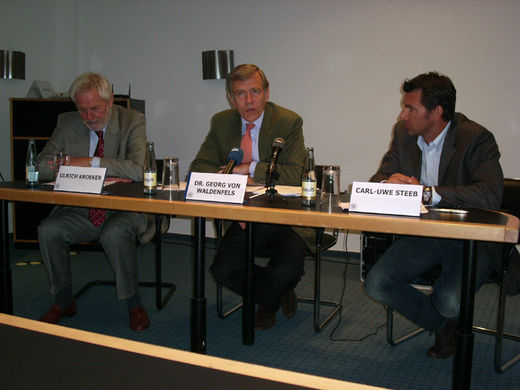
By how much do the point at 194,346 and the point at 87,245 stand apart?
9.30ft

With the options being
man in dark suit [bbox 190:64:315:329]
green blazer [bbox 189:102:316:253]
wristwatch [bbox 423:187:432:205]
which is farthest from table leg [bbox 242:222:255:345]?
wristwatch [bbox 423:187:432:205]

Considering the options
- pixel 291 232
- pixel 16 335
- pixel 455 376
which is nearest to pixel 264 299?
pixel 291 232

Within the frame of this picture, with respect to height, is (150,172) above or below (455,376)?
above

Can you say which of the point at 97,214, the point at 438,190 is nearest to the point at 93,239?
the point at 97,214

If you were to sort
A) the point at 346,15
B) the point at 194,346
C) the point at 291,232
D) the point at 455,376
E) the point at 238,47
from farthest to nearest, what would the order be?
the point at 238,47, the point at 346,15, the point at 291,232, the point at 194,346, the point at 455,376

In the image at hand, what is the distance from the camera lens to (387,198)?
1701 millimetres

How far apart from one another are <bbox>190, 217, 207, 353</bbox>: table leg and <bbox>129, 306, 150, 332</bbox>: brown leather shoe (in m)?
0.66

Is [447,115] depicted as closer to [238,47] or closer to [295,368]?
[295,368]

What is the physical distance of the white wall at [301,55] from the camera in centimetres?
403

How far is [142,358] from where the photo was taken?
627 mm

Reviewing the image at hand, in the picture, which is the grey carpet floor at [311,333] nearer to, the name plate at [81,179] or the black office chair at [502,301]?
the black office chair at [502,301]

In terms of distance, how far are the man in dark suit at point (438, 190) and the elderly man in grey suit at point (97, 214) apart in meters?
1.27

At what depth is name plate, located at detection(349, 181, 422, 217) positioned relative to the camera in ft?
5.47

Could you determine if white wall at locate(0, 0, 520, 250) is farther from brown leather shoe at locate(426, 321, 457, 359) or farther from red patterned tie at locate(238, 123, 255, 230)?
brown leather shoe at locate(426, 321, 457, 359)
